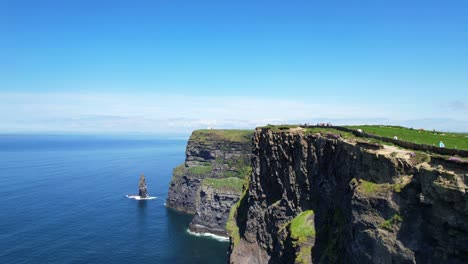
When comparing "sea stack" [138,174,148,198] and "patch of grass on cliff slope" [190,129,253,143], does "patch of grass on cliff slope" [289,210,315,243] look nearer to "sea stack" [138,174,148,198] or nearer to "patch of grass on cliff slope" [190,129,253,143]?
"patch of grass on cliff slope" [190,129,253,143]

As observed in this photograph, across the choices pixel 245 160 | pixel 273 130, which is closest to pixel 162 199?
pixel 245 160

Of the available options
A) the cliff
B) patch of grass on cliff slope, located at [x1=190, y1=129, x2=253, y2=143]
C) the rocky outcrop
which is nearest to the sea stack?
the cliff

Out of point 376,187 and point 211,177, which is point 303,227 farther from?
point 211,177

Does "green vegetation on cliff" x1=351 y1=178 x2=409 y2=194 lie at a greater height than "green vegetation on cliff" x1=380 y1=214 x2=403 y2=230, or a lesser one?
greater

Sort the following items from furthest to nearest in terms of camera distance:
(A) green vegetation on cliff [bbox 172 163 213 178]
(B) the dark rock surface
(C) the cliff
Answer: (A) green vegetation on cliff [bbox 172 163 213 178], (C) the cliff, (B) the dark rock surface

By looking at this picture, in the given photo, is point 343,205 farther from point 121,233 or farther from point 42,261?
point 121,233

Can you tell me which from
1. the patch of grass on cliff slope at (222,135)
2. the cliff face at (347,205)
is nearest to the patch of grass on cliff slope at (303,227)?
the cliff face at (347,205)

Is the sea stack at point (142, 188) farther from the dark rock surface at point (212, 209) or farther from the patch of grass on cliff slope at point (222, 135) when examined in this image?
the dark rock surface at point (212, 209)
